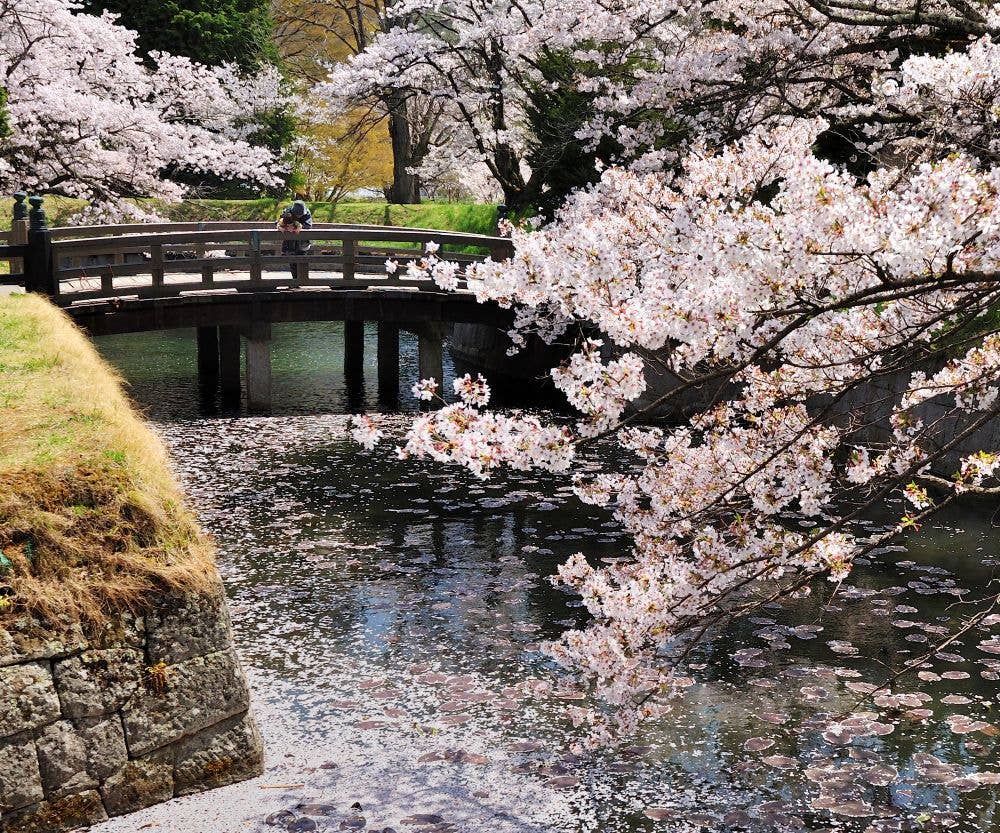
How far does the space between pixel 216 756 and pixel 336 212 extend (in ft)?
104

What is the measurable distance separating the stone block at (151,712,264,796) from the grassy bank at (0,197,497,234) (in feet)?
78.8

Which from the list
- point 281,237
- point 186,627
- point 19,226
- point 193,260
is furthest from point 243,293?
point 186,627

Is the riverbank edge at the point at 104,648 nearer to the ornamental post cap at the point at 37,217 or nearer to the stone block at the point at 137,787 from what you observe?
the stone block at the point at 137,787

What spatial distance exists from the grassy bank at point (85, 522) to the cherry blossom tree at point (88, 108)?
49.5 ft

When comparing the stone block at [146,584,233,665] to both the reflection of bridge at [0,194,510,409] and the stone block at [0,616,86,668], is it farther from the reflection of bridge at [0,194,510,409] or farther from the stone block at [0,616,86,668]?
the reflection of bridge at [0,194,510,409]

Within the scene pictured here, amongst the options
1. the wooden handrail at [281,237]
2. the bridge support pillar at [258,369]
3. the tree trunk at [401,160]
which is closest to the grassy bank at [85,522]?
the wooden handrail at [281,237]

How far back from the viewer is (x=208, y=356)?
22.8m

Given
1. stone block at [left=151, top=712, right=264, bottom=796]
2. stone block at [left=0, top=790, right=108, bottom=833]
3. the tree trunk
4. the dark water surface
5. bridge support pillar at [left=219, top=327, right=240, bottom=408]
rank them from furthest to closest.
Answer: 1. the tree trunk
2. bridge support pillar at [left=219, top=327, right=240, bottom=408]
3. the dark water surface
4. stone block at [left=151, top=712, right=264, bottom=796]
5. stone block at [left=0, top=790, right=108, bottom=833]

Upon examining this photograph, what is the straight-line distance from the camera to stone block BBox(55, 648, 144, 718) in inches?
255

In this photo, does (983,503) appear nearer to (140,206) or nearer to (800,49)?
(800,49)

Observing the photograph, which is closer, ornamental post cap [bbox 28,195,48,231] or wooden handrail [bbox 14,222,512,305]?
ornamental post cap [bbox 28,195,48,231]

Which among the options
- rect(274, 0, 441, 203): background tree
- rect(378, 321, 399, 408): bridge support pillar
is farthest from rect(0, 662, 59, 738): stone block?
rect(274, 0, 441, 203): background tree

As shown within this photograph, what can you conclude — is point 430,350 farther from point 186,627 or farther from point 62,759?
point 62,759

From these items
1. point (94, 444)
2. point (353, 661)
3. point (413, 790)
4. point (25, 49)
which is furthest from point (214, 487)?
point (25, 49)
